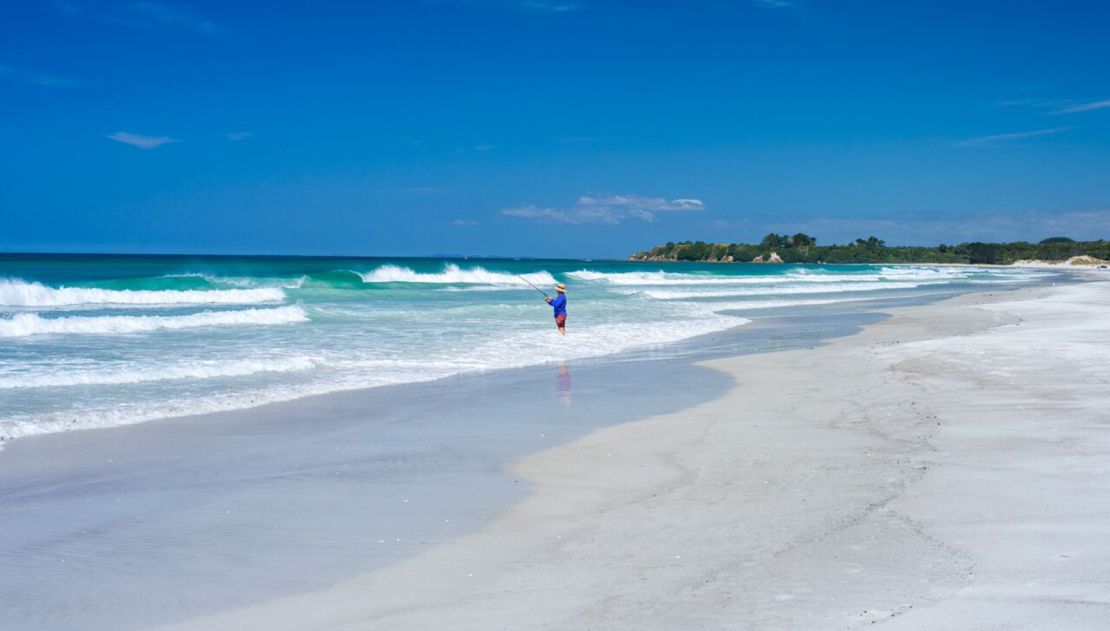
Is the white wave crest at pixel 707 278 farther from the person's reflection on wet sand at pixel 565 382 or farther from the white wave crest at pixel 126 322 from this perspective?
the person's reflection on wet sand at pixel 565 382

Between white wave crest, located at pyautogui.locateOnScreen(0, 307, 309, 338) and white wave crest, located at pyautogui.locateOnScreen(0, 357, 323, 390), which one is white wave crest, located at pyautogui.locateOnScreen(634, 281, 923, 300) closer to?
white wave crest, located at pyautogui.locateOnScreen(0, 307, 309, 338)

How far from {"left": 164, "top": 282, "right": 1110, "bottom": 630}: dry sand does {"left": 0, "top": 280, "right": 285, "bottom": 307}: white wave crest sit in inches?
1078

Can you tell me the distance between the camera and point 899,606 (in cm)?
395

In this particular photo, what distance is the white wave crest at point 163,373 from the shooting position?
39.2ft

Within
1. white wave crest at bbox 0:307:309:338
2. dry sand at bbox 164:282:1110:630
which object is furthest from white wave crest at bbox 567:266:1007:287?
dry sand at bbox 164:282:1110:630

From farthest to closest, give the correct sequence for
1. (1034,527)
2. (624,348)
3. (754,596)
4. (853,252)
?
(853,252), (624,348), (1034,527), (754,596)

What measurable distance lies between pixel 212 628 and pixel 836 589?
293 cm

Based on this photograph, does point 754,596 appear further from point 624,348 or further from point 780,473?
point 624,348

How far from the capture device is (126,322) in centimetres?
2081

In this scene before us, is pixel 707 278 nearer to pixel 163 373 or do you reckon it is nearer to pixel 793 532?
pixel 163 373

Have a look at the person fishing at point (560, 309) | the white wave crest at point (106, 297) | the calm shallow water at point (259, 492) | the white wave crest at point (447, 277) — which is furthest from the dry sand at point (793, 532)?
the white wave crest at point (447, 277)

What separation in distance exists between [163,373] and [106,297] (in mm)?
22926

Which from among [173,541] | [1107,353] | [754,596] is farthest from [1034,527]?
[1107,353]

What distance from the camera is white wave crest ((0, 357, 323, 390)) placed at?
39.2ft
